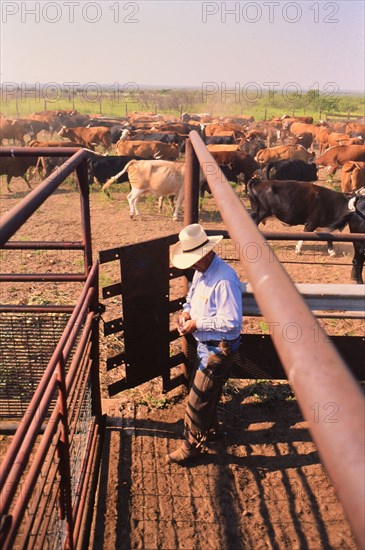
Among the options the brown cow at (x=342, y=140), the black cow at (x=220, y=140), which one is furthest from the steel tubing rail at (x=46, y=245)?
the brown cow at (x=342, y=140)

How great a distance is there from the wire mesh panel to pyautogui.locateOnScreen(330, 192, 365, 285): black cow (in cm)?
572

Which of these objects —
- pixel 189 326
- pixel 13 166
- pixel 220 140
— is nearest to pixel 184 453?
pixel 189 326

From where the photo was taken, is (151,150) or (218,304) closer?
(218,304)

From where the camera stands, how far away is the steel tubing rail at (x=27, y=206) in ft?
4.88

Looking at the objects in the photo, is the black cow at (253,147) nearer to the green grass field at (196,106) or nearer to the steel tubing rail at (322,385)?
the steel tubing rail at (322,385)

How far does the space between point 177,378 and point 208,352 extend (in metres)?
0.97

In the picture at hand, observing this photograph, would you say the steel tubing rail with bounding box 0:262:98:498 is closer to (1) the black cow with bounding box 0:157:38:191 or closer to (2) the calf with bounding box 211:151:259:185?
(1) the black cow with bounding box 0:157:38:191

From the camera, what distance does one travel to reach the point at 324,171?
62.3 ft

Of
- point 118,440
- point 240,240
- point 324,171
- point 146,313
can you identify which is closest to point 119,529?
point 118,440

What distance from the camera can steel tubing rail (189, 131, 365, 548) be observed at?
0.42 meters

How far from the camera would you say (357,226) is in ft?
27.0

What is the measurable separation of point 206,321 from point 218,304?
5.5 inches

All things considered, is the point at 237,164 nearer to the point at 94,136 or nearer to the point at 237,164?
the point at 237,164

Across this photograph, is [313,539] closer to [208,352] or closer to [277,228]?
[208,352]
